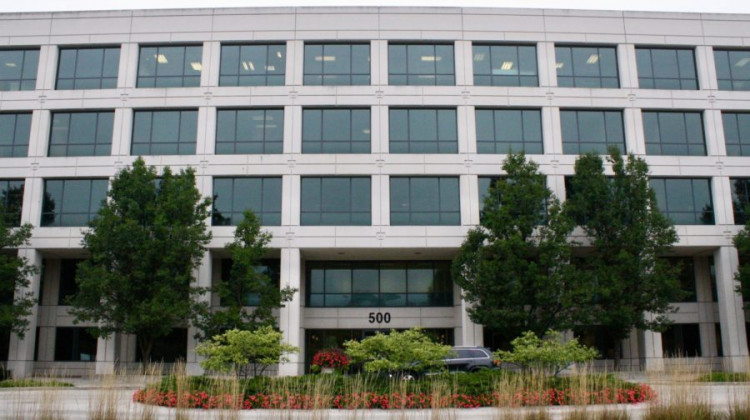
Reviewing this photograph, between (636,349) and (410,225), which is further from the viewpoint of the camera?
(636,349)

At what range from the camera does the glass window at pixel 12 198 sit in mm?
29438

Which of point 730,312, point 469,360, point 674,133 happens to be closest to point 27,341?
point 469,360

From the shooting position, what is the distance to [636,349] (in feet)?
102

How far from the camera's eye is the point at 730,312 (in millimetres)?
29078

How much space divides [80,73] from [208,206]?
401 inches

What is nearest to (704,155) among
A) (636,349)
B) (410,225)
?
(636,349)

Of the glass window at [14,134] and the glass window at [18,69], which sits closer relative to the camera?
the glass window at [14,134]

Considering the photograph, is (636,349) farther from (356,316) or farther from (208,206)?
Answer: (208,206)

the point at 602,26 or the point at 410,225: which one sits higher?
the point at 602,26

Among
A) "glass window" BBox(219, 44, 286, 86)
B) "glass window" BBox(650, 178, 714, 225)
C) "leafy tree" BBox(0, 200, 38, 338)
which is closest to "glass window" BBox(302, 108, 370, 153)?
"glass window" BBox(219, 44, 286, 86)

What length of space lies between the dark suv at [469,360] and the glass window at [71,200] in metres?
18.1

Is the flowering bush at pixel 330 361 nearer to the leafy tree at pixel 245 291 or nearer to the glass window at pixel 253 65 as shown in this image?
the leafy tree at pixel 245 291

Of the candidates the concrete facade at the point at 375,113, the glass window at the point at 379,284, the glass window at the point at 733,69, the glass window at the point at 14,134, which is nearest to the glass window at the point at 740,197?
the concrete facade at the point at 375,113

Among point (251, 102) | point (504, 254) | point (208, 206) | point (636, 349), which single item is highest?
point (251, 102)
